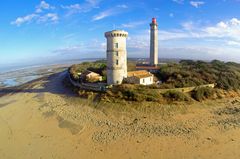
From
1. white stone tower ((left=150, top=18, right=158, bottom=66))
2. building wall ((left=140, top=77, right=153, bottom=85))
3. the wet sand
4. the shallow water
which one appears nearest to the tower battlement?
building wall ((left=140, top=77, right=153, bottom=85))

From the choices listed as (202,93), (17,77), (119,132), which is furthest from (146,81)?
(17,77)

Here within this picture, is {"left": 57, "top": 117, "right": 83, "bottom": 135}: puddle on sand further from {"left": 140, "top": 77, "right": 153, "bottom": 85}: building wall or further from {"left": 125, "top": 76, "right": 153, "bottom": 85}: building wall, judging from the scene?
{"left": 140, "top": 77, "right": 153, "bottom": 85}: building wall

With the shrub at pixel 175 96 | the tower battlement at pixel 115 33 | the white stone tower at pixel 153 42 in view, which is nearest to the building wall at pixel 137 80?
the shrub at pixel 175 96

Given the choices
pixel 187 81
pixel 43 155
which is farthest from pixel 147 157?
pixel 187 81

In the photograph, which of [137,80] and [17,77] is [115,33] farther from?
[17,77]

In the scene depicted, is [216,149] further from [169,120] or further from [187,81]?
[187,81]

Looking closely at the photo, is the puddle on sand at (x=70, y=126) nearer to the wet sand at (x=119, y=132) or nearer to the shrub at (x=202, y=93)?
the wet sand at (x=119, y=132)
